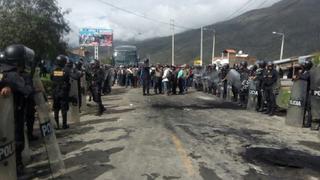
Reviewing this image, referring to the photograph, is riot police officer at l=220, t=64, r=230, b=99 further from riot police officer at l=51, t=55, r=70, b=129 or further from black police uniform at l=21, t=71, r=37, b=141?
black police uniform at l=21, t=71, r=37, b=141

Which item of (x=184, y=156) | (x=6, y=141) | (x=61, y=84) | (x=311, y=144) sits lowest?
(x=311, y=144)

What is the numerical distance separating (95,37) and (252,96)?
5878cm

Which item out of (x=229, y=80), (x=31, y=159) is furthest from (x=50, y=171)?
(x=229, y=80)

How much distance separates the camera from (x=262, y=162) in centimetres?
970

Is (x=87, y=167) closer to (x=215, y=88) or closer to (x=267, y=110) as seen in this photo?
(x=267, y=110)

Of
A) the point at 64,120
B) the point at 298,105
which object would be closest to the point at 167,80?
the point at 298,105

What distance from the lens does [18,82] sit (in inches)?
326

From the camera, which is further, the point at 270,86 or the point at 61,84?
the point at 270,86

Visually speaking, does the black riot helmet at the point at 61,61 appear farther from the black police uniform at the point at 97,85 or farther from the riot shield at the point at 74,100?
the black police uniform at the point at 97,85

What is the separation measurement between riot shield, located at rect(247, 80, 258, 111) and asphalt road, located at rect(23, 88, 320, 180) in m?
2.99

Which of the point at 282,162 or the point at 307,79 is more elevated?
the point at 307,79

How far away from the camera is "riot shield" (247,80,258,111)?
19.6 metres

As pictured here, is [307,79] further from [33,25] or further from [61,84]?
[33,25]

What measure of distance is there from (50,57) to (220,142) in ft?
71.3
